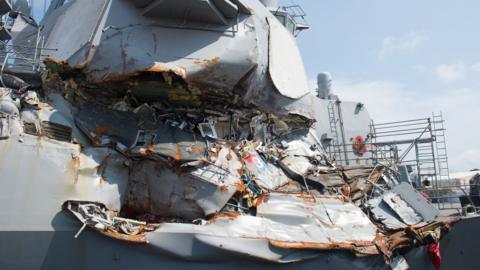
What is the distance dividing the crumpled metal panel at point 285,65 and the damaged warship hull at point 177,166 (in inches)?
1.7

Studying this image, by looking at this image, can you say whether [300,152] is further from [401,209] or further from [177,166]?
[177,166]

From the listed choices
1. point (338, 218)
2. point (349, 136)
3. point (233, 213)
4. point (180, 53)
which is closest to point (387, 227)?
point (338, 218)

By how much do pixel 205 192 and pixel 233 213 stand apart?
503 mm

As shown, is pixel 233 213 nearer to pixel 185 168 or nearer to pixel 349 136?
pixel 185 168

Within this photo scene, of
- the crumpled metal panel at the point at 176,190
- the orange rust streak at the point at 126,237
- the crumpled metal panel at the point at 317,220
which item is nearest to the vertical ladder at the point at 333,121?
the crumpled metal panel at the point at 317,220

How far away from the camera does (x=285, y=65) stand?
27.4ft

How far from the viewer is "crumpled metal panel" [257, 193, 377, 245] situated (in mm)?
6121

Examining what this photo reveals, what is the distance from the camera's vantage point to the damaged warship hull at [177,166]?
5238 millimetres

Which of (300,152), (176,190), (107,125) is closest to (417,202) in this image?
(300,152)

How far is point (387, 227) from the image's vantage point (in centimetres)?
717

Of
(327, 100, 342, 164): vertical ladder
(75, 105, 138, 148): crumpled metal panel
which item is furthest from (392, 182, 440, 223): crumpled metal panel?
(327, 100, 342, 164): vertical ladder

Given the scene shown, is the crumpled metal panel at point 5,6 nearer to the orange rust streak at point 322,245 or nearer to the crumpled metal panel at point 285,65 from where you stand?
the crumpled metal panel at point 285,65

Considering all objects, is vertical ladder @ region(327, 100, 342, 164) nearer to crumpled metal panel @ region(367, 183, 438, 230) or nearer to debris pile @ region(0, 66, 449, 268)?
crumpled metal panel @ region(367, 183, 438, 230)

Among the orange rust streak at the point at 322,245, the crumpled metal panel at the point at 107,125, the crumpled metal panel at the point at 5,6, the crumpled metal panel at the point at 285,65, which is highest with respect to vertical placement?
the crumpled metal panel at the point at 5,6
